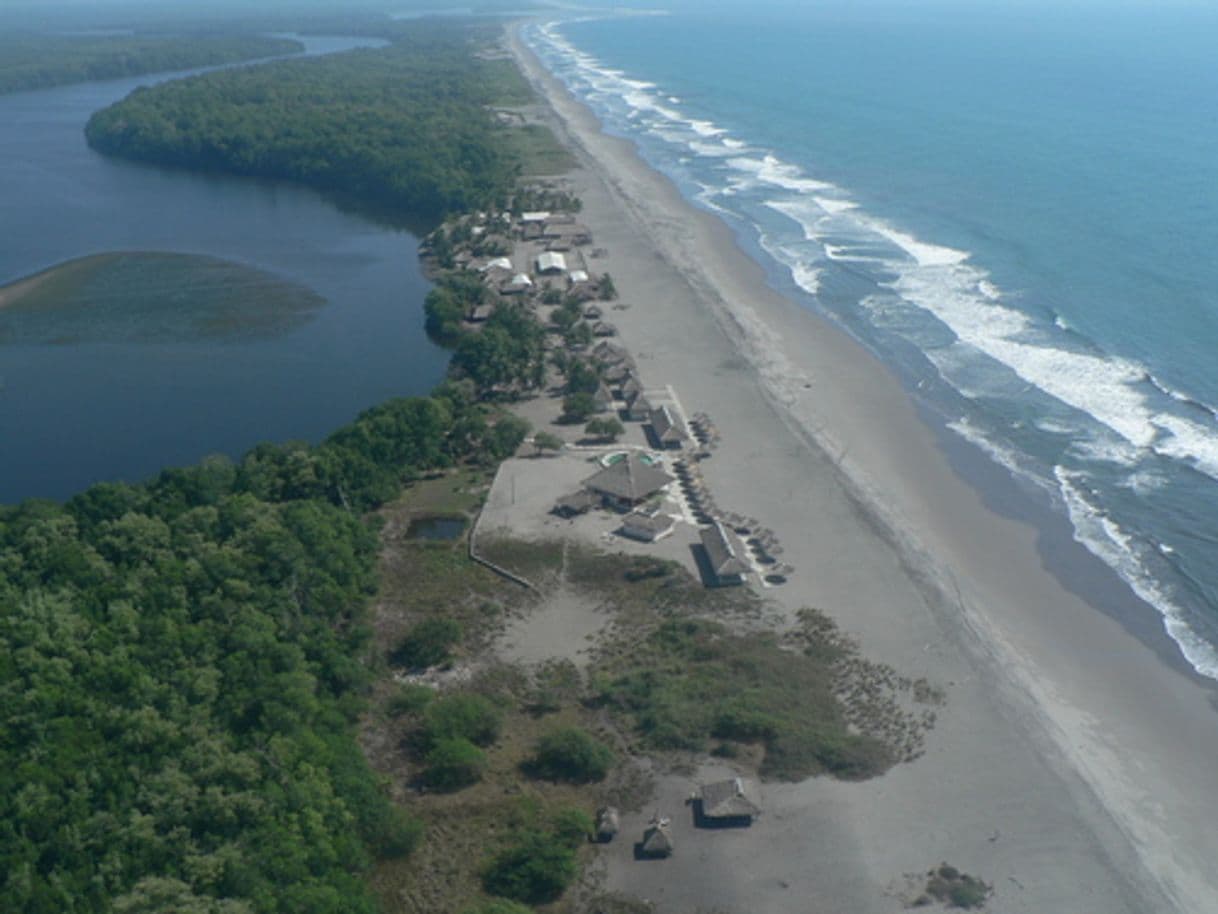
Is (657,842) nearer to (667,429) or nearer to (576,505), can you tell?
(576,505)

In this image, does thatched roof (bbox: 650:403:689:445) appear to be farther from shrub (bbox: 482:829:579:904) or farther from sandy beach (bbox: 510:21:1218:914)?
shrub (bbox: 482:829:579:904)

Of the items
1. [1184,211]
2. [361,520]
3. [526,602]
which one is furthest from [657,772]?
[1184,211]

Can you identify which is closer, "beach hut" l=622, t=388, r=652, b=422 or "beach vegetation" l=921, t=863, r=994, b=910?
"beach vegetation" l=921, t=863, r=994, b=910

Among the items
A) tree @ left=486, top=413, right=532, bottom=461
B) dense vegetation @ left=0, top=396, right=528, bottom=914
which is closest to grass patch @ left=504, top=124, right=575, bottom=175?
tree @ left=486, top=413, right=532, bottom=461

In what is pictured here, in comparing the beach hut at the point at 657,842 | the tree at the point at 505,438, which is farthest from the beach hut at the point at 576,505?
Result: the beach hut at the point at 657,842

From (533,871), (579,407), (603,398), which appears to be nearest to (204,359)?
(579,407)

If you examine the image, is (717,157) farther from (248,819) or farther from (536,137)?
(248,819)

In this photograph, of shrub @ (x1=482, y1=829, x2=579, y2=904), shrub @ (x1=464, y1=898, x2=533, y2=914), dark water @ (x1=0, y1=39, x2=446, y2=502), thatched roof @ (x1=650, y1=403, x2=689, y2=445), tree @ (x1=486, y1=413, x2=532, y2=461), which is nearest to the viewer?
shrub @ (x1=464, y1=898, x2=533, y2=914)
